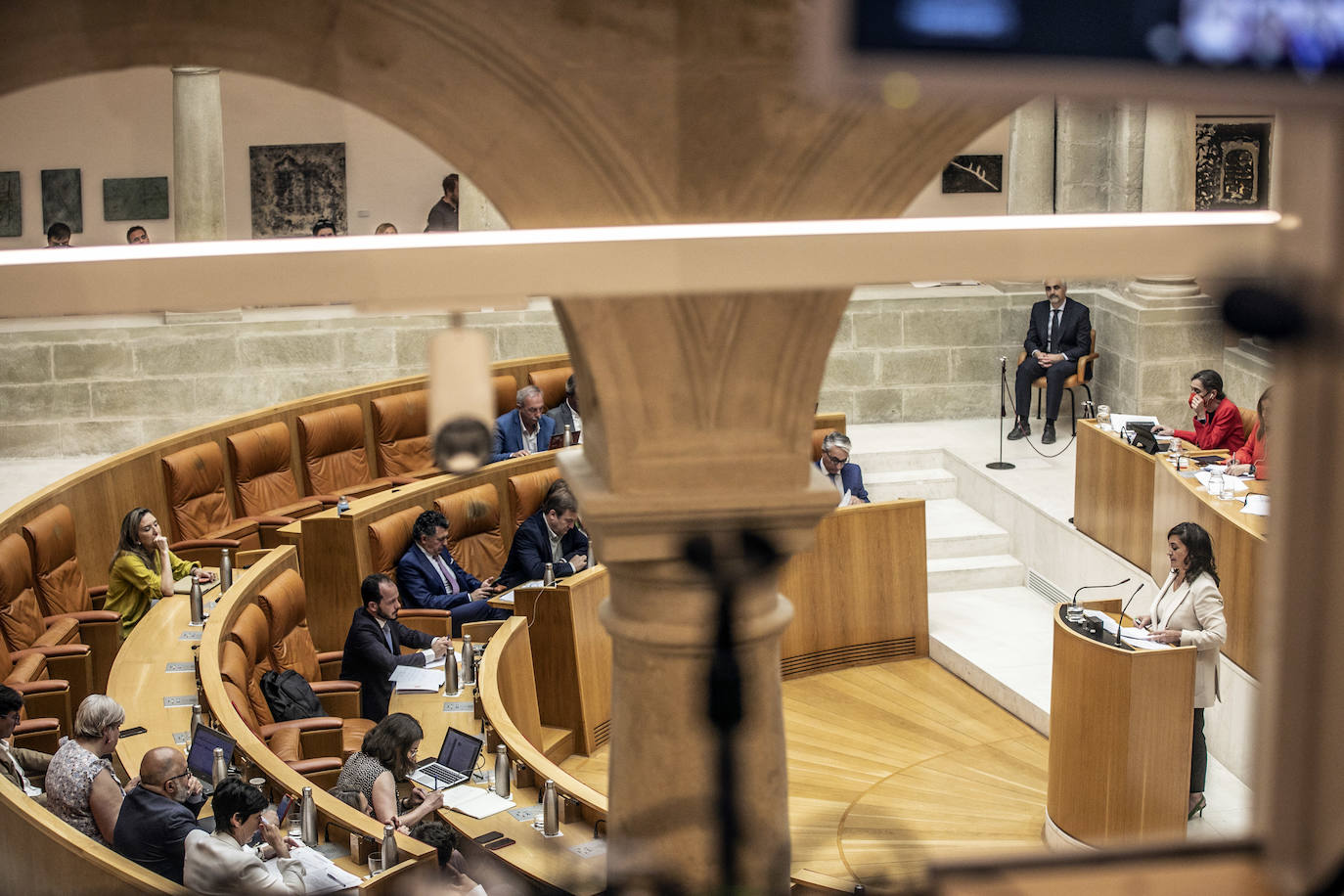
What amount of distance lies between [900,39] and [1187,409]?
443 inches

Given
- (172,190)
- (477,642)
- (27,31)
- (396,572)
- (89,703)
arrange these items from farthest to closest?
(172,190) → (396,572) → (477,642) → (89,703) → (27,31)

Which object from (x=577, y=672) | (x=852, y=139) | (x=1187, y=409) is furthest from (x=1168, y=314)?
(x=852, y=139)

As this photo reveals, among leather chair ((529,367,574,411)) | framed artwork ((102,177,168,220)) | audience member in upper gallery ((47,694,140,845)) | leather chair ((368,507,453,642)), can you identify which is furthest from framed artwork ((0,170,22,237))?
audience member in upper gallery ((47,694,140,845))

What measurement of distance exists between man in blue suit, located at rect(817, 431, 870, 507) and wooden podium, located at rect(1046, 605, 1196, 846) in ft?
8.55

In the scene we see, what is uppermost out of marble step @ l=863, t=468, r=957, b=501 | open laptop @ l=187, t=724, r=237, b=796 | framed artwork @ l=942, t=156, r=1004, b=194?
framed artwork @ l=942, t=156, r=1004, b=194

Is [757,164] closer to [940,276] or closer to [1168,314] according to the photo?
[940,276]

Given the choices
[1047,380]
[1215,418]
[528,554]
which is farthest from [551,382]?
[1215,418]

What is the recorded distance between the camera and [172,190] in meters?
13.1

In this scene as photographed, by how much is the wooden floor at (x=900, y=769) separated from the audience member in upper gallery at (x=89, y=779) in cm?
266

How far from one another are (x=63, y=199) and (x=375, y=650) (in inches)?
307

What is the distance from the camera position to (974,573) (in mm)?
10172

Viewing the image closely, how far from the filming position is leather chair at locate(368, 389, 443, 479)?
1005 centimetres

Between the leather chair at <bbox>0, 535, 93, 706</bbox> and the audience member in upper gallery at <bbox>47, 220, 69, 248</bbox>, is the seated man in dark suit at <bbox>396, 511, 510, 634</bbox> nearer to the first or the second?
the leather chair at <bbox>0, 535, 93, 706</bbox>

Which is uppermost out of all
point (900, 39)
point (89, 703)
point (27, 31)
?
point (27, 31)
